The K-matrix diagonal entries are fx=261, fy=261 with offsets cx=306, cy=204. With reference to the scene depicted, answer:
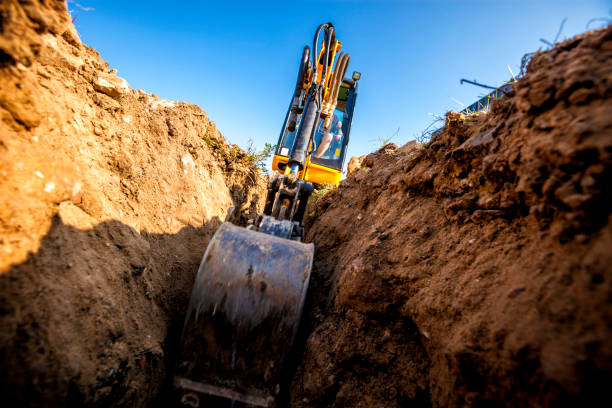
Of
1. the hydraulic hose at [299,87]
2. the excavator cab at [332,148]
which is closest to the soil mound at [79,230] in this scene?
the hydraulic hose at [299,87]

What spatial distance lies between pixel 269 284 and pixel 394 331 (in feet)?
3.52

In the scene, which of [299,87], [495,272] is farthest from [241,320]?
[299,87]

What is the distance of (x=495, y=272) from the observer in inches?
62.0

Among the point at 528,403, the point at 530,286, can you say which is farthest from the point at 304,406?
the point at 530,286

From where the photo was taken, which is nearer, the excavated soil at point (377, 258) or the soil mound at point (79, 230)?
the excavated soil at point (377, 258)

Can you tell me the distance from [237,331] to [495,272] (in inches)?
71.4

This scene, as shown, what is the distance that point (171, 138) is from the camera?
381cm

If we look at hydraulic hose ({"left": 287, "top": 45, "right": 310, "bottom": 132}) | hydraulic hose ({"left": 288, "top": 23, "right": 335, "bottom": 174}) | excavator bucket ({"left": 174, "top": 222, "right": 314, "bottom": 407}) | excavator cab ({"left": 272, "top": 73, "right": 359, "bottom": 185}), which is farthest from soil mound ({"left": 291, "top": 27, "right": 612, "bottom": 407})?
excavator cab ({"left": 272, "top": 73, "right": 359, "bottom": 185})

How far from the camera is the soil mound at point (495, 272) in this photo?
1.10 m

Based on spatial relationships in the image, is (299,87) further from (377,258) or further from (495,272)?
(495,272)

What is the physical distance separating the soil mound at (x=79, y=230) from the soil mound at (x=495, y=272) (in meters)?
1.40

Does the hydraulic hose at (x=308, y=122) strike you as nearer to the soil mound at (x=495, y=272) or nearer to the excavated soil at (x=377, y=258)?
the excavated soil at (x=377, y=258)

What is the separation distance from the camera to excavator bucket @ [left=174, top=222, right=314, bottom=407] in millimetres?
1975

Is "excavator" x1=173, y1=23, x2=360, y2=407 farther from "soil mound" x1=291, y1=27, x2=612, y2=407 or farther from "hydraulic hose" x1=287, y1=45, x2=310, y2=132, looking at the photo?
"hydraulic hose" x1=287, y1=45, x2=310, y2=132
